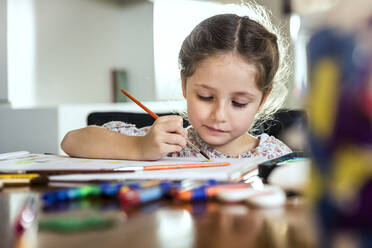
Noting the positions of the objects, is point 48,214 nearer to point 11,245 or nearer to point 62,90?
point 11,245

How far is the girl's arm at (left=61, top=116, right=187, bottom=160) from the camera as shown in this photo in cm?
84

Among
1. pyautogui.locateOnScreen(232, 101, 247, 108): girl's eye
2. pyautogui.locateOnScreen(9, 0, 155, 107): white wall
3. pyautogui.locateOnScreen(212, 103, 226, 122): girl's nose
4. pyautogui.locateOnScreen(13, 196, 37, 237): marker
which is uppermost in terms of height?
pyautogui.locateOnScreen(9, 0, 155, 107): white wall

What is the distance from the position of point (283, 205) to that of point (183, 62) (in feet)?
2.79

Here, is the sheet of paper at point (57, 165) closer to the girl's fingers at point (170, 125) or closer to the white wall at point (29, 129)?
the girl's fingers at point (170, 125)

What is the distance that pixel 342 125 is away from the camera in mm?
169

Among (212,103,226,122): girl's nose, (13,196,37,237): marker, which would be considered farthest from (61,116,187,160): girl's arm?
(13,196,37,237): marker

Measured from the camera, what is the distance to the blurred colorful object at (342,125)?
0.17m

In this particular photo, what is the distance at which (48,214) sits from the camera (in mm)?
348

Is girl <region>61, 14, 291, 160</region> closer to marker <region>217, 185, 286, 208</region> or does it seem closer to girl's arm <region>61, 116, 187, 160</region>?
girl's arm <region>61, 116, 187, 160</region>

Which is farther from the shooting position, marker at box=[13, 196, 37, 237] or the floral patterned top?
the floral patterned top

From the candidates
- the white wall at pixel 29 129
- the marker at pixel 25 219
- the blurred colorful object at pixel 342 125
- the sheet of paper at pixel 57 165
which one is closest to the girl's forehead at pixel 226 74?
the sheet of paper at pixel 57 165

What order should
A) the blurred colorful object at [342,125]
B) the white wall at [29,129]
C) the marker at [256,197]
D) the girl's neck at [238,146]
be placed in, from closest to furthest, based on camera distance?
the blurred colorful object at [342,125]
the marker at [256,197]
the girl's neck at [238,146]
the white wall at [29,129]

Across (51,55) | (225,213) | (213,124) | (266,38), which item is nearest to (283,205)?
(225,213)

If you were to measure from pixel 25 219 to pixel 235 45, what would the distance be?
33.5 inches
